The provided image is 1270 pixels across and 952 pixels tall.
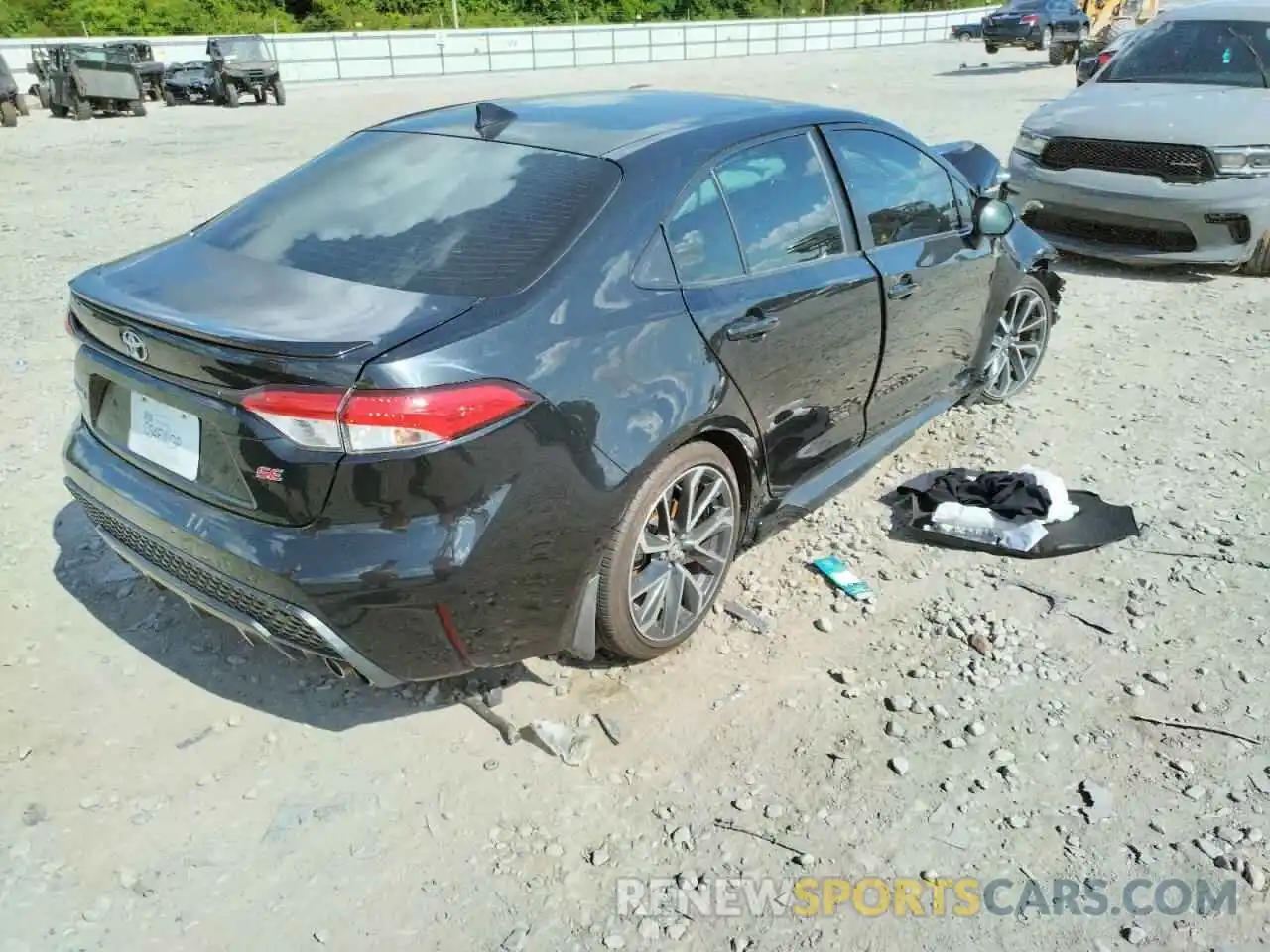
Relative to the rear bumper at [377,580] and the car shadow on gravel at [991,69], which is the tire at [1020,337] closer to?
the rear bumper at [377,580]

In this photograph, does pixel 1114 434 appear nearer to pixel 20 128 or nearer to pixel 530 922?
pixel 530 922

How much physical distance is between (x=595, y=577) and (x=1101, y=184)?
598 cm

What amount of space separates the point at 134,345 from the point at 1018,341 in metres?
4.24

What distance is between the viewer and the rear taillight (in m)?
2.27

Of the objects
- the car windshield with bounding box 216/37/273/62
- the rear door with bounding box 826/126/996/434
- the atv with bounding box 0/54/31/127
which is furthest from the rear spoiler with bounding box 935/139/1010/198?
the car windshield with bounding box 216/37/273/62

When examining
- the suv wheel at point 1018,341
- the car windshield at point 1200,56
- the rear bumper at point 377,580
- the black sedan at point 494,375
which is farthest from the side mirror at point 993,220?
the car windshield at point 1200,56

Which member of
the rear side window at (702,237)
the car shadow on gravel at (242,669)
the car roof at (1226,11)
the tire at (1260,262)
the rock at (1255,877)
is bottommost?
the rock at (1255,877)

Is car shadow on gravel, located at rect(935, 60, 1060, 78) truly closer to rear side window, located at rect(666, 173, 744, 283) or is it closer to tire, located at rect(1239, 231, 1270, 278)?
tire, located at rect(1239, 231, 1270, 278)

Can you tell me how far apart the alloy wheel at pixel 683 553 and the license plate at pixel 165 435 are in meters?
1.25

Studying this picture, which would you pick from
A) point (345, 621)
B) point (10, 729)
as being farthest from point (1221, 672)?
point (10, 729)

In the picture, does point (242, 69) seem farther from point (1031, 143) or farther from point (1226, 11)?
point (1226, 11)

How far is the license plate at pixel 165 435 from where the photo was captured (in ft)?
8.32

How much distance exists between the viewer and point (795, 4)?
56.1 metres

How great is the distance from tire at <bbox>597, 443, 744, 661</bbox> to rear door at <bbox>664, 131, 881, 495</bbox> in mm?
247
